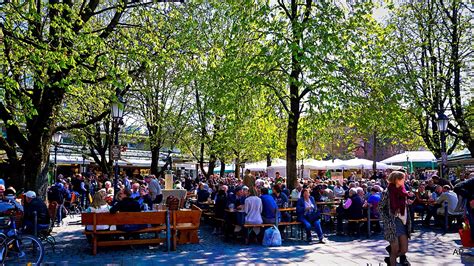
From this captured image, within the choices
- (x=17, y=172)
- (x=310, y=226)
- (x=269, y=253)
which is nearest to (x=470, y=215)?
(x=269, y=253)

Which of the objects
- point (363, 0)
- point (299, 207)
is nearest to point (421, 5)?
point (363, 0)

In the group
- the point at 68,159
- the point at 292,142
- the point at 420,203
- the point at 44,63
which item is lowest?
the point at 420,203

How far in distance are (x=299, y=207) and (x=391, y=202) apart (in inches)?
192

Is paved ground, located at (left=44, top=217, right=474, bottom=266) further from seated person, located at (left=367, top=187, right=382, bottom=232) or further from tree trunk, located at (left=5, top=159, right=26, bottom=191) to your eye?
tree trunk, located at (left=5, top=159, right=26, bottom=191)

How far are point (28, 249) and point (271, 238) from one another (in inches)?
224

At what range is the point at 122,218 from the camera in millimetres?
10781

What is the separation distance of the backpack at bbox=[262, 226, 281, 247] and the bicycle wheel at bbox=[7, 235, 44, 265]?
5.38 meters

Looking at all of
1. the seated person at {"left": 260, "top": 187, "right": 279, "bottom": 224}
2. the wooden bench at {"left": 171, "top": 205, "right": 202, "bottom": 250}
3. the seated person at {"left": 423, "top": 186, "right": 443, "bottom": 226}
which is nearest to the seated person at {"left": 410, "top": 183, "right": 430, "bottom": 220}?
the seated person at {"left": 423, "top": 186, "right": 443, "bottom": 226}

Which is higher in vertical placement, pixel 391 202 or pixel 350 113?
pixel 350 113

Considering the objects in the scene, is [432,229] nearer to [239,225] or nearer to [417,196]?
[417,196]

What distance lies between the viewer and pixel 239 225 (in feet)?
40.6

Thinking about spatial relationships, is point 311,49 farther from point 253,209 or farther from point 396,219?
point 396,219

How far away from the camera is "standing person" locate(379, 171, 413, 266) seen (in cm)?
814

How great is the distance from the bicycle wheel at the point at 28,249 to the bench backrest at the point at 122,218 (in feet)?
5.04
